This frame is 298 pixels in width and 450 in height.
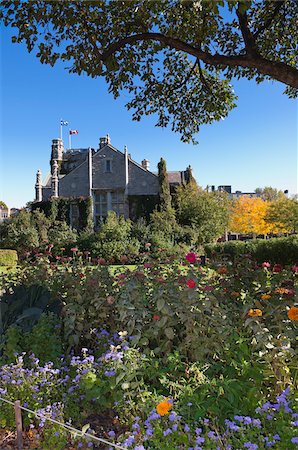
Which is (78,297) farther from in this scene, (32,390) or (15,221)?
A: (15,221)

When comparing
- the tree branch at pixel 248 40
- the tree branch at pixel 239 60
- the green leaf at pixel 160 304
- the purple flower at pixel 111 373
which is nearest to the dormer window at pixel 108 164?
the tree branch at pixel 239 60

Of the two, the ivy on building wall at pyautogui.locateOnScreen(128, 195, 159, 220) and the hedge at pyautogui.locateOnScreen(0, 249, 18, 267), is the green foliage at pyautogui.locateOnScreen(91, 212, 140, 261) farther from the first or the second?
the ivy on building wall at pyautogui.locateOnScreen(128, 195, 159, 220)

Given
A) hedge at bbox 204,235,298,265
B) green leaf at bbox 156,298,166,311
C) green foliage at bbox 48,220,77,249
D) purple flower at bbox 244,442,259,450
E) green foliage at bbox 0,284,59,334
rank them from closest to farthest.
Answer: purple flower at bbox 244,442,259,450, green leaf at bbox 156,298,166,311, green foliage at bbox 0,284,59,334, hedge at bbox 204,235,298,265, green foliage at bbox 48,220,77,249

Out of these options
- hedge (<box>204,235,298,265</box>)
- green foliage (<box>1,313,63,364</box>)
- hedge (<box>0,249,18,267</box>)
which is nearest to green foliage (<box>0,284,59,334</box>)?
green foliage (<box>1,313,63,364</box>)

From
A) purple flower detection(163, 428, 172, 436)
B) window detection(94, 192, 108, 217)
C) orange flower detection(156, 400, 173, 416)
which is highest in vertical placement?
window detection(94, 192, 108, 217)

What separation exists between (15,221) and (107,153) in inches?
257

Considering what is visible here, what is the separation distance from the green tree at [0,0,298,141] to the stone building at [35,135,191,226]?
1429 cm

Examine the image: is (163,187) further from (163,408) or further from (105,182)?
(163,408)

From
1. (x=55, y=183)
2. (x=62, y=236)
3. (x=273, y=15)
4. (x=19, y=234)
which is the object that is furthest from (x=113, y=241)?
(x=273, y=15)

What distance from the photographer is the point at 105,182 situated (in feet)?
66.7

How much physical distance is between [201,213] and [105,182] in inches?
218

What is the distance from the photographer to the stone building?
20.0m

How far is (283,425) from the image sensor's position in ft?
4.50

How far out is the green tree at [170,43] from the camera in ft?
11.5
